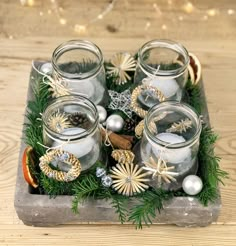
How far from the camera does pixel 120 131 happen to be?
3.11 ft

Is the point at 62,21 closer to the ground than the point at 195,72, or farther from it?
closer to the ground

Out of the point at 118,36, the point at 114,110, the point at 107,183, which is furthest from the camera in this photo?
the point at 118,36

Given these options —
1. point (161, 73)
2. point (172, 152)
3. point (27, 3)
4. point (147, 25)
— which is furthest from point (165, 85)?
point (27, 3)

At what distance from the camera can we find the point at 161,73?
0.94m

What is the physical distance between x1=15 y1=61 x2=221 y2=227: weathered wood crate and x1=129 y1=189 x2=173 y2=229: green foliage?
0.01 meters

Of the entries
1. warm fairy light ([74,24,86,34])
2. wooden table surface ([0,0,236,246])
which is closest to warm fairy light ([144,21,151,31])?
wooden table surface ([0,0,236,246])

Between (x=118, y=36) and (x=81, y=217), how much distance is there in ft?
1.61

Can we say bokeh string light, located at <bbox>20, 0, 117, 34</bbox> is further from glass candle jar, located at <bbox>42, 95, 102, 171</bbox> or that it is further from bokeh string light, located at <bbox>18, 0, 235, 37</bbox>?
glass candle jar, located at <bbox>42, 95, 102, 171</bbox>

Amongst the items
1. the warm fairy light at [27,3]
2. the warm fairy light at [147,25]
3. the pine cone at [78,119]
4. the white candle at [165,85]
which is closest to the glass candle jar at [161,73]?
the white candle at [165,85]

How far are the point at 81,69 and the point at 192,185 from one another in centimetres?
→ 29

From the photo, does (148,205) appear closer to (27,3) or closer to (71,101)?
(71,101)

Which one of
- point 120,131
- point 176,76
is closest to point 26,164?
point 120,131

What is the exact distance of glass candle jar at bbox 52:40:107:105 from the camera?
0.94 metres

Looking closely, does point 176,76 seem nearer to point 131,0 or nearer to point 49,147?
point 49,147
